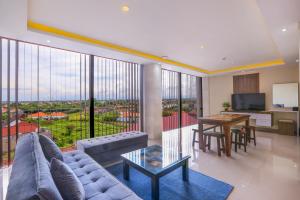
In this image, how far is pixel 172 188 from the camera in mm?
2188

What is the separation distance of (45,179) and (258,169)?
10.6 ft

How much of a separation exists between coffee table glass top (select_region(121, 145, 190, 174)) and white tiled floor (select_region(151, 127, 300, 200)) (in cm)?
73

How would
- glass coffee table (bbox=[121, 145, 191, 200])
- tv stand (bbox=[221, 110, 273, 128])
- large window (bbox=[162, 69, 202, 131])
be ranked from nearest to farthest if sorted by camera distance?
glass coffee table (bbox=[121, 145, 191, 200])
tv stand (bbox=[221, 110, 273, 128])
large window (bbox=[162, 69, 202, 131])

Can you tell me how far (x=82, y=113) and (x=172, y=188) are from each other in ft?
9.41

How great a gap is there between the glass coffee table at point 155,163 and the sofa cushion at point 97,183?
0.43m

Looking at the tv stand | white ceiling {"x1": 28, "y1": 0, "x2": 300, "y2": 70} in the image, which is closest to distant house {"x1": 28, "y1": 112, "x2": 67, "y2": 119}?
white ceiling {"x1": 28, "y1": 0, "x2": 300, "y2": 70}

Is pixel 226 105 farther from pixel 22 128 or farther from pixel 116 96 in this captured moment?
pixel 22 128

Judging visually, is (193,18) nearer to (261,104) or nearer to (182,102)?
(182,102)

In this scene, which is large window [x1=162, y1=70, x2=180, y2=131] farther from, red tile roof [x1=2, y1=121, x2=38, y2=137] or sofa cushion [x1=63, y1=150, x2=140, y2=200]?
sofa cushion [x1=63, y1=150, x2=140, y2=200]

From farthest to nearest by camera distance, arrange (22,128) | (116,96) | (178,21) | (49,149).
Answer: (116,96), (22,128), (178,21), (49,149)

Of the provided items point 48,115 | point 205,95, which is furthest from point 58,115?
point 205,95

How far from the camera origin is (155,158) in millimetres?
2287

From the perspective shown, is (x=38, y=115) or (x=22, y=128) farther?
(x=38, y=115)

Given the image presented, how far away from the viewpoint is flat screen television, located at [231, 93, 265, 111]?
5.90m
